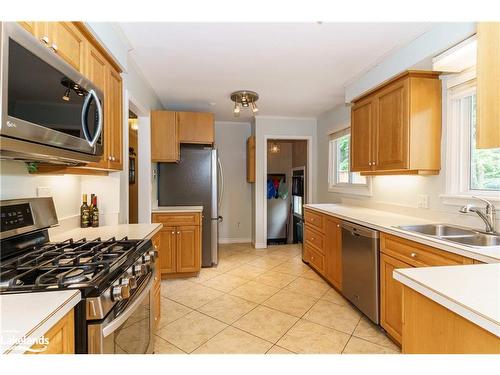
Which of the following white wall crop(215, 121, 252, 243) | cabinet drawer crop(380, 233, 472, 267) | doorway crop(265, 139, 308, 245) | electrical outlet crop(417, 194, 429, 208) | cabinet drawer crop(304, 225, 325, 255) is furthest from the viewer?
doorway crop(265, 139, 308, 245)

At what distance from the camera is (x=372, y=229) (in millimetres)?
2119

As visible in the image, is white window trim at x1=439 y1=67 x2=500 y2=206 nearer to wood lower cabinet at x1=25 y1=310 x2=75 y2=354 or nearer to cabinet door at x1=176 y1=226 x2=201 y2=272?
wood lower cabinet at x1=25 y1=310 x2=75 y2=354

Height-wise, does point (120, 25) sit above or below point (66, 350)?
above

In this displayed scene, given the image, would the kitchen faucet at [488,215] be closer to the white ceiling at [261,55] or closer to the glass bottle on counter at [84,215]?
the white ceiling at [261,55]

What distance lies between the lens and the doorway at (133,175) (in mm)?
3293

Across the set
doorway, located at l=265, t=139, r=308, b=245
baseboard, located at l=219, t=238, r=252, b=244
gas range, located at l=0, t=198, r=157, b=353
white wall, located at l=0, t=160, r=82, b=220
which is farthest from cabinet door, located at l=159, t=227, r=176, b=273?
doorway, located at l=265, t=139, r=308, b=245

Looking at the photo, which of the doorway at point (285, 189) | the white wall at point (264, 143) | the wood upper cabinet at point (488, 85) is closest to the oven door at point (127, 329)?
the wood upper cabinet at point (488, 85)

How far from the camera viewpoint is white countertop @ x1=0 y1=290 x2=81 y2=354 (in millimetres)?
648

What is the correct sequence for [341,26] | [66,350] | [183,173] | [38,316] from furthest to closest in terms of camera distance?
[183,173]
[341,26]
[66,350]
[38,316]

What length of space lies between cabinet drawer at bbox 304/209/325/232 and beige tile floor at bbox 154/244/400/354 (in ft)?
2.23

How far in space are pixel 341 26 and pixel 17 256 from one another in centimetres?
256

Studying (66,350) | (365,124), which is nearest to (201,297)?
(66,350)

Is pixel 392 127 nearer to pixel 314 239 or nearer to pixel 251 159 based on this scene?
pixel 314 239
